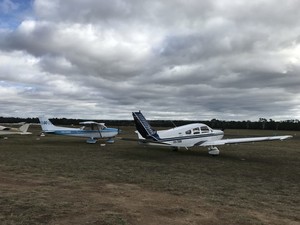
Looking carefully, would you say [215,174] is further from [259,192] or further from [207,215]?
[207,215]

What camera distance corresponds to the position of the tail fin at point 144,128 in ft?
62.3

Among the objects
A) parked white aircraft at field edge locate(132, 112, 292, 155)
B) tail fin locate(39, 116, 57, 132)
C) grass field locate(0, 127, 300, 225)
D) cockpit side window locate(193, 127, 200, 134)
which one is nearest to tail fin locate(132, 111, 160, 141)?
parked white aircraft at field edge locate(132, 112, 292, 155)

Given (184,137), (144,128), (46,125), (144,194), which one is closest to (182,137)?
(184,137)

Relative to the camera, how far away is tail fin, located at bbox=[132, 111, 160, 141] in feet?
62.3

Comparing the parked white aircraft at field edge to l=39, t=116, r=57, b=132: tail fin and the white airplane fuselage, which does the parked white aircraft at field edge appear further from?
l=39, t=116, r=57, b=132: tail fin

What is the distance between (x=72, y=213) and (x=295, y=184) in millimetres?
7705

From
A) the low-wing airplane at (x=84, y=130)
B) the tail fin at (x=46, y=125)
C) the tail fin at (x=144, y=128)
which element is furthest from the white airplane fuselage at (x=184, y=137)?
the tail fin at (x=46, y=125)

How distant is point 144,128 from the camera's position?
1931 centimetres

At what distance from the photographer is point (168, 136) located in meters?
18.9

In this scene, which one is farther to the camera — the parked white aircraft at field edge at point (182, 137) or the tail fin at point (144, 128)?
the tail fin at point (144, 128)

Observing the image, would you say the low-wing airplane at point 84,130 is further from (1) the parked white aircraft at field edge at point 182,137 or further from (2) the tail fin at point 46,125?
(1) the parked white aircraft at field edge at point 182,137

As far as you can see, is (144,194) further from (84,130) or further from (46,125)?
(46,125)

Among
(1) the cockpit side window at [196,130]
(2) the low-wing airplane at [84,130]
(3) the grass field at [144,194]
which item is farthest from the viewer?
(2) the low-wing airplane at [84,130]

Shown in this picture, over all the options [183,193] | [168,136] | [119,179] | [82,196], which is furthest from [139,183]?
[168,136]
